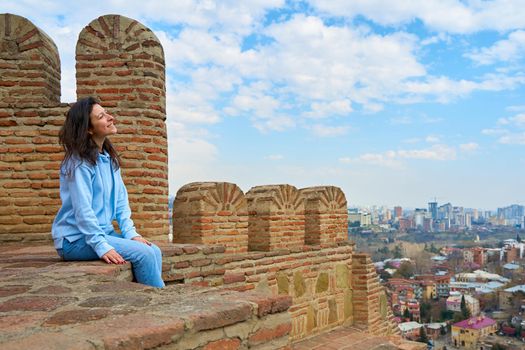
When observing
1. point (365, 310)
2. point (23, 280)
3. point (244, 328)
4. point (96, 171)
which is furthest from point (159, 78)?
point (365, 310)

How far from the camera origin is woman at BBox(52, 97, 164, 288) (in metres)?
2.98

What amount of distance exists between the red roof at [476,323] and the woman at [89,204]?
47.6 m

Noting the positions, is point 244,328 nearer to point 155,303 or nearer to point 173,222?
point 155,303

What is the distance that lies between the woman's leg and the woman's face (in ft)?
2.04

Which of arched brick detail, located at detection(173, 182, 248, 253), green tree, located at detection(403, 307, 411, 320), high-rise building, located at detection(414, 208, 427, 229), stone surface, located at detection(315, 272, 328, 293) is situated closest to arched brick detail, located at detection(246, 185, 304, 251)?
arched brick detail, located at detection(173, 182, 248, 253)

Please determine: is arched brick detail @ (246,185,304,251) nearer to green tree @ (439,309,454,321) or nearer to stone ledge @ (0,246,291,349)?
stone ledge @ (0,246,291,349)

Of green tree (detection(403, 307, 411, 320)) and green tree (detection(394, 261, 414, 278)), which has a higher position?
green tree (detection(394, 261, 414, 278))

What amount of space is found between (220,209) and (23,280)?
277cm

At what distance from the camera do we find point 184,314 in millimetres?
1866

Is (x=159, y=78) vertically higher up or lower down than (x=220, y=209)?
higher up

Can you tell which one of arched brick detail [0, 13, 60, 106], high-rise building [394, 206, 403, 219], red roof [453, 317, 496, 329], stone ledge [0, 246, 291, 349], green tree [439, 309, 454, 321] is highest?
arched brick detail [0, 13, 60, 106]

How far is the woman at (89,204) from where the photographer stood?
298 cm

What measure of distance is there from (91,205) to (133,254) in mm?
392

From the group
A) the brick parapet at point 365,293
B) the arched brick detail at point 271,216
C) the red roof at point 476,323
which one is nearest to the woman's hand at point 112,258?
the arched brick detail at point 271,216
